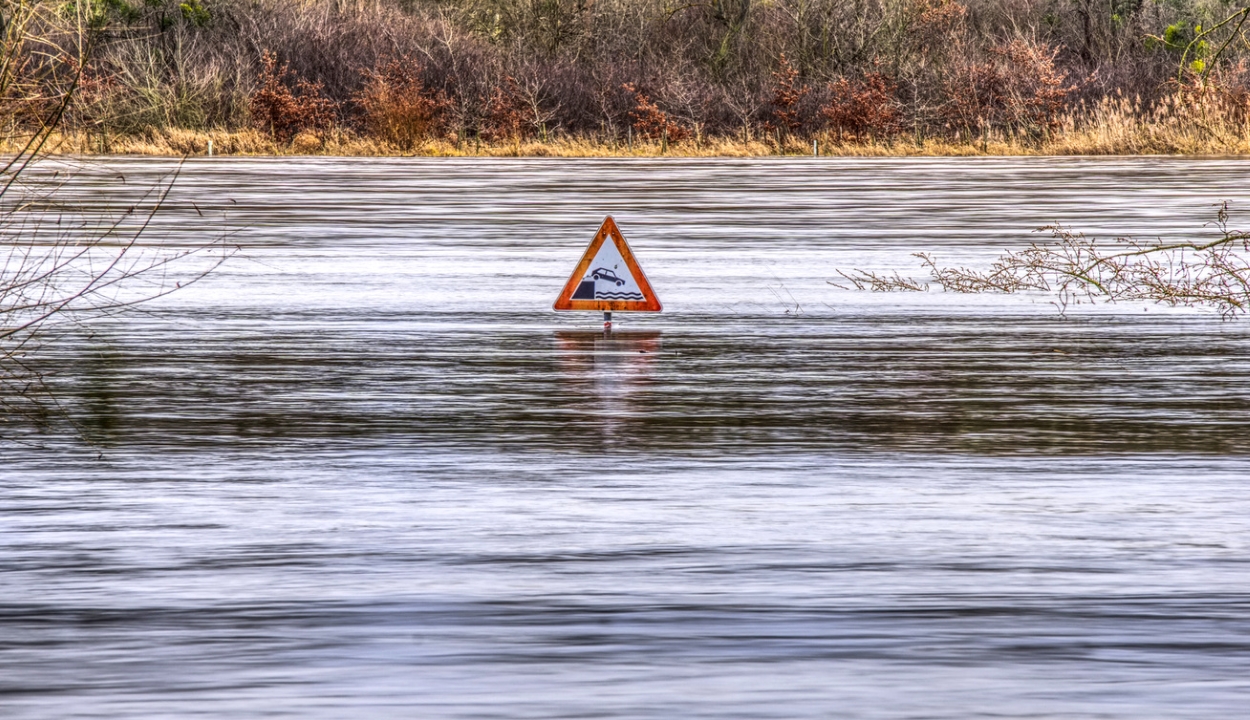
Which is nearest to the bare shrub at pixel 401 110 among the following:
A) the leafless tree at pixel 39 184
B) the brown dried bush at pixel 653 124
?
the brown dried bush at pixel 653 124

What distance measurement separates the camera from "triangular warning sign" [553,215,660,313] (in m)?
15.4

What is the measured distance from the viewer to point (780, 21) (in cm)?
7481

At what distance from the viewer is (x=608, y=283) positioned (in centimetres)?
1548

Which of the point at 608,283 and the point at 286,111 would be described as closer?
the point at 608,283

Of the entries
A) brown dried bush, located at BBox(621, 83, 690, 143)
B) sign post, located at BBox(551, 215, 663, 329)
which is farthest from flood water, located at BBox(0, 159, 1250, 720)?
brown dried bush, located at BBox(621, 83, 690, 143)

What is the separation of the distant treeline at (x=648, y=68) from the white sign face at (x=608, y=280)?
138ft

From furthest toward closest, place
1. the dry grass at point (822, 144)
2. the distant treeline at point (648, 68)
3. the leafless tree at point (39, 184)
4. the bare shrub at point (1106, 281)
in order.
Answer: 1. the distant treeline at point (648, 68)
2. the dry grass at point (822, 144)
3. the bare shrub at point (1106, 281)
4. the leafless tree at point (39, 184)

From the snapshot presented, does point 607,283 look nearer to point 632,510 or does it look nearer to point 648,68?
point 632,510

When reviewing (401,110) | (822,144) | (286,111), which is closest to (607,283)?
(822,144)

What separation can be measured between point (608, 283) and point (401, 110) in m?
47.6

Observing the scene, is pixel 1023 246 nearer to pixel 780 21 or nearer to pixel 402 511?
pixel 402 511

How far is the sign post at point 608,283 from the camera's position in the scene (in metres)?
15.4

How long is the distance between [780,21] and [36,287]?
189 ft

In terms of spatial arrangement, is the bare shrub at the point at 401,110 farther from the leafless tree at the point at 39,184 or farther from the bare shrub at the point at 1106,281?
the bare shrub at the point at 1106,281
